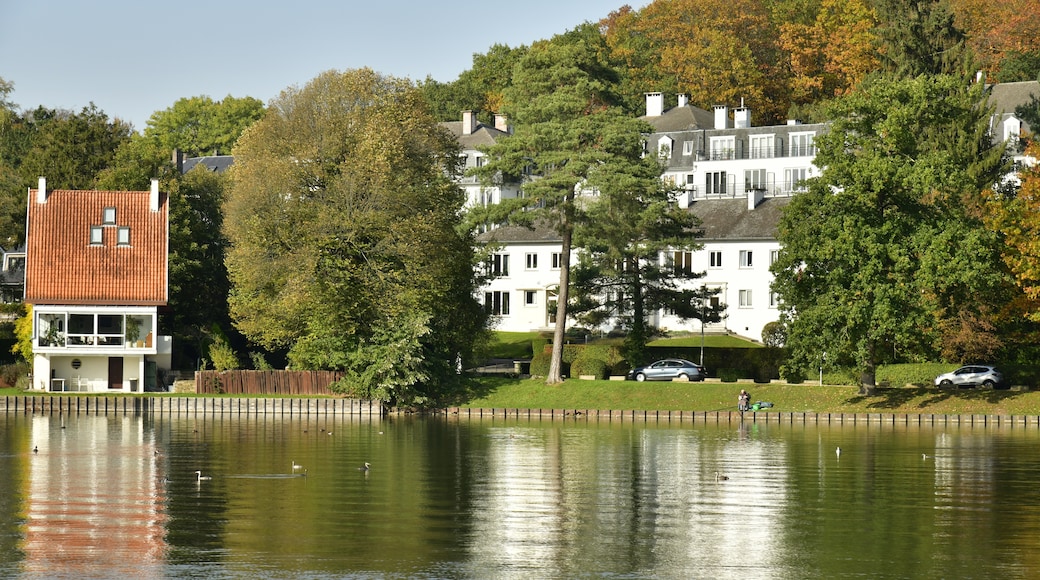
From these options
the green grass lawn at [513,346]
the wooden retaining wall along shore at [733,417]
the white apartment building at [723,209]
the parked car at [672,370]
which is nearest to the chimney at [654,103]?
the white apartment building at [723,209]

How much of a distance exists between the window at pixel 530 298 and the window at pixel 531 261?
187 cm

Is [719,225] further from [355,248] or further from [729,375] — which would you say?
[355,248]

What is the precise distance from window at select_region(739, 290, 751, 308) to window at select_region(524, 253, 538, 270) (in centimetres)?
1669

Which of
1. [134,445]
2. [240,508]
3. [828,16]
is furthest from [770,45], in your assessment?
[240,508]

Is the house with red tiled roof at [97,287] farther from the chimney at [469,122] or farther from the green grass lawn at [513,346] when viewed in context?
the chimney at [469,122]

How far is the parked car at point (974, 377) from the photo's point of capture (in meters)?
77.9

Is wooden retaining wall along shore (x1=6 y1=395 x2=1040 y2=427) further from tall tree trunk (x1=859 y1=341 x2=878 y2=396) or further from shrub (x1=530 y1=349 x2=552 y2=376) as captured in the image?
shrub (x1=530 y1=349 x2=552 y2=376)

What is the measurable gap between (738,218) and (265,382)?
42.5m

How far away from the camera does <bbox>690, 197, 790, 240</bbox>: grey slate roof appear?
106m

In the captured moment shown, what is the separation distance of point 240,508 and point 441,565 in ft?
31.5

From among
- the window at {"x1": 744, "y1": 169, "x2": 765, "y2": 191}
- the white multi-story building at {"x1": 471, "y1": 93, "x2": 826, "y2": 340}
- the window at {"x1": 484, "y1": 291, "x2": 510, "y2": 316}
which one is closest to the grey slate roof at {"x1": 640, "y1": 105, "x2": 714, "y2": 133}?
the white multi-story building at {"x1": 471, "y1": 93, "x2": 826, "y2": 340}

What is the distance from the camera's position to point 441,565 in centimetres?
3152

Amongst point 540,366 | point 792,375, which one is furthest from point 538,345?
point 792,375

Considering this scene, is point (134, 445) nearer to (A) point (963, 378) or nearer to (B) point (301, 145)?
(B) point (301, 145)
